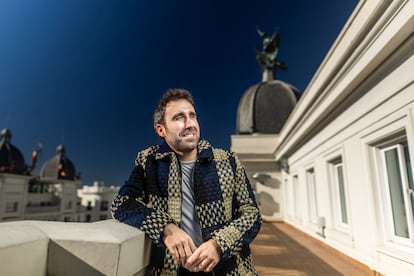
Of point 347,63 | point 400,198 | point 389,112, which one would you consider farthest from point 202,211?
point 347,63

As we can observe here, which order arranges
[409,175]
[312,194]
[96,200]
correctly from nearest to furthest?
[409,175]
[312,194]
[96,200]

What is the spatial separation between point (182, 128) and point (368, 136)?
3.02m

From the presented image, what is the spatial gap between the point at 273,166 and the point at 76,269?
10.1m

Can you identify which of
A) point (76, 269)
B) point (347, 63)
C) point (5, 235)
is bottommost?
point (76, 269)

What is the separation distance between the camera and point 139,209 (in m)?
1.03

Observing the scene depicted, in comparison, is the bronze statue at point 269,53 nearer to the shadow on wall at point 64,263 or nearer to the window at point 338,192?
the window at point 338,192

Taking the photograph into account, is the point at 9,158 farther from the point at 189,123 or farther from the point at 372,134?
the point at 189,123

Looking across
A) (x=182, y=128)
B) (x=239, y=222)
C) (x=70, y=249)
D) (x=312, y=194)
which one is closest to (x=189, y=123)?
(x=182, y=128)

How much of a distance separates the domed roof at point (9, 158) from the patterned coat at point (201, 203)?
37784 millimetres

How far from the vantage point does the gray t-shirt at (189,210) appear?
105 centimetres

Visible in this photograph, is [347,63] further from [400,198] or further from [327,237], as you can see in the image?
[327,237]

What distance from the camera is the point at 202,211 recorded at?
1059 millimetres

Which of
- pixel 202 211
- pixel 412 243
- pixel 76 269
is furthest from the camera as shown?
pixel 412 243

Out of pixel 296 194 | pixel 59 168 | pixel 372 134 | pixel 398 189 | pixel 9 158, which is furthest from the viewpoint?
pixel 59 168
